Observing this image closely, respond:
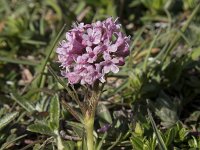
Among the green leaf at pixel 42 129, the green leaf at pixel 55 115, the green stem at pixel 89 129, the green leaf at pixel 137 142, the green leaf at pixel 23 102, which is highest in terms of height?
the green leaf at pixel 23 102

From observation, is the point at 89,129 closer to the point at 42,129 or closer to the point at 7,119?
the point at 42,129

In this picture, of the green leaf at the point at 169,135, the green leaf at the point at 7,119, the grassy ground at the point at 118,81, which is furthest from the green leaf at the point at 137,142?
the green leaf at the point at 7,119

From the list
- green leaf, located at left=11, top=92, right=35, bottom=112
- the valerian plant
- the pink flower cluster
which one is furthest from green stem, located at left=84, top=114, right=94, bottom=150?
green leaf, located at left=11, top=92, right=35, bottom=112

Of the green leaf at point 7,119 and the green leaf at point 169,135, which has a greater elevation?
the green leaf at point 7,119

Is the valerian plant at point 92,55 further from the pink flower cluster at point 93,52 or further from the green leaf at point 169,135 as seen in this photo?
the green leaf at point 169,135

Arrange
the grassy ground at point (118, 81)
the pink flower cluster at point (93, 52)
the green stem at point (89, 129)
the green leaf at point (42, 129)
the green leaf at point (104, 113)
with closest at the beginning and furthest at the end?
the pink flower cluster at point (93, 52) → the green stem at point (89, 129) → the green leaf at point (42, 129) → the grassy ground at point (118, 81) → the green leaf at point (104, 113)

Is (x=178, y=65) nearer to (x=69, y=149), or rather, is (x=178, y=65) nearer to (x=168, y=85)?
(x=168, y=85)

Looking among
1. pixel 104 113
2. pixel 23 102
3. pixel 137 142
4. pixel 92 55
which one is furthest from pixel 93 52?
pixel 23 102

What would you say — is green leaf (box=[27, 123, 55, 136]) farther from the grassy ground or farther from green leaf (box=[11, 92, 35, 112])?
green leaf (box=[11, 92, 35, 112])

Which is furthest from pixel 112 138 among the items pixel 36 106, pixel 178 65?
pixel 178 65
